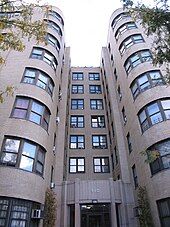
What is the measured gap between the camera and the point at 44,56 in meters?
21.0

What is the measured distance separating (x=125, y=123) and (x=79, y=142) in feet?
18.1

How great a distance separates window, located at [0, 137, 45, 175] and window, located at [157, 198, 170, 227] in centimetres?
776

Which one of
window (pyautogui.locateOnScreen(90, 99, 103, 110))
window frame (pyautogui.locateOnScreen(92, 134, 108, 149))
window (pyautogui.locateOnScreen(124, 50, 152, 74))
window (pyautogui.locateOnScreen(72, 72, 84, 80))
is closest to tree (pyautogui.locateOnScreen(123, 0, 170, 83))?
window (pyautogui.locateOnScreen(124, 50, 152, 74))

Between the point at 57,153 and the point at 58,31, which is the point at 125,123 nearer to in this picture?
the point at 57,153

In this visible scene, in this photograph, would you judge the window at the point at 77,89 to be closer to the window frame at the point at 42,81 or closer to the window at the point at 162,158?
the window frame at the point at 42,81

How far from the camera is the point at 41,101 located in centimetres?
1780

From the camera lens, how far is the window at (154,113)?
17.4m

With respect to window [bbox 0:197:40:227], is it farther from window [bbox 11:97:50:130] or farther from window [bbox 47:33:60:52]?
window [bbox 47:33:60:52]

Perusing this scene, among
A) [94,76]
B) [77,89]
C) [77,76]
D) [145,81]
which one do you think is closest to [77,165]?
[145,81]

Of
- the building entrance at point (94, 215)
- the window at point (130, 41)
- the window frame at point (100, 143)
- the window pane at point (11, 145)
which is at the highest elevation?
the window at point (130, 41)

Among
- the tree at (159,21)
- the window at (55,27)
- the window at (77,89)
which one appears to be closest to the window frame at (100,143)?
the window at (77,89)

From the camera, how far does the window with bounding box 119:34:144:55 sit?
23703 mm

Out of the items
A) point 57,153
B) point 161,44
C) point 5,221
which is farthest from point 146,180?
point 161,44

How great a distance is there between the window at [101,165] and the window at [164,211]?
8.57 metres
